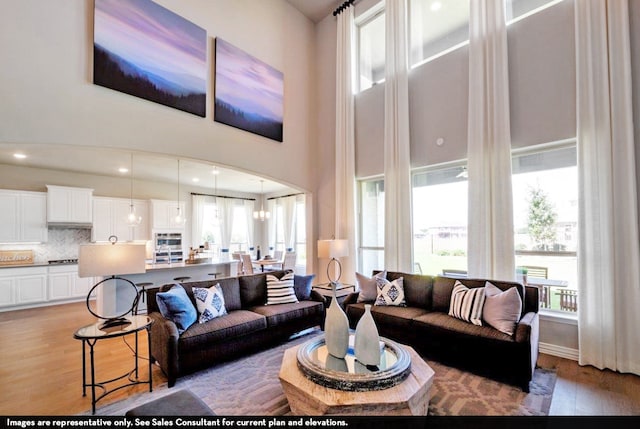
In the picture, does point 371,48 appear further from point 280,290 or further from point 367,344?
point 367,344

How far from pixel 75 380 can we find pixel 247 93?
461 centimetres

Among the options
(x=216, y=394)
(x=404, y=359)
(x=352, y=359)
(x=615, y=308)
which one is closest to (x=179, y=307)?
(x=216, y=394)

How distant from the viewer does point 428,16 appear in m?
4.95

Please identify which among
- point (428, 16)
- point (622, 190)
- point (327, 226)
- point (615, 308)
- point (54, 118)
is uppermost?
point (428, 16)

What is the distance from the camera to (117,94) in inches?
149

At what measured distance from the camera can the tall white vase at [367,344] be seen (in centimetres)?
235

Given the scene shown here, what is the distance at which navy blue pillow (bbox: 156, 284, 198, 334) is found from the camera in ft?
10.0

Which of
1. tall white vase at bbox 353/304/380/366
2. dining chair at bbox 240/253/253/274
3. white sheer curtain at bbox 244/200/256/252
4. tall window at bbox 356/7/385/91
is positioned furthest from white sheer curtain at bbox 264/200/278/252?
tall white vase at bbox 353/304/380/366

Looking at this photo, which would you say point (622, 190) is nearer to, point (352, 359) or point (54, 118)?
point (352, 359)

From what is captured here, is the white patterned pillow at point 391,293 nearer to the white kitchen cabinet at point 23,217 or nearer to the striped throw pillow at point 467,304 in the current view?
the striped throw pillow at point 467,304

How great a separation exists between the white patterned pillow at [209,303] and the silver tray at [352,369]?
130 centimetres

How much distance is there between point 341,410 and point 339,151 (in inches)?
188

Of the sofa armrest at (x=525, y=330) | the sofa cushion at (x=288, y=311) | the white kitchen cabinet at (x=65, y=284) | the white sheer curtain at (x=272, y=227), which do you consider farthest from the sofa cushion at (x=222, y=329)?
the white sheer curtain at (x=272, y=227)

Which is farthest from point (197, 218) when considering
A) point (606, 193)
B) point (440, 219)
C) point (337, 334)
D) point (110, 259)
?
point (606, 193)
